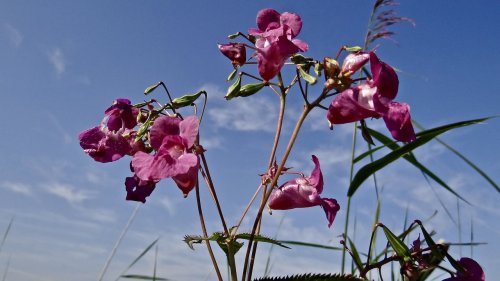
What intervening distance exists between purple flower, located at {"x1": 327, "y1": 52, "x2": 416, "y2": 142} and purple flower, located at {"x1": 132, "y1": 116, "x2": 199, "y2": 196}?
36cm

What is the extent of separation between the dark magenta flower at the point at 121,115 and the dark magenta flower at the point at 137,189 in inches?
6.0

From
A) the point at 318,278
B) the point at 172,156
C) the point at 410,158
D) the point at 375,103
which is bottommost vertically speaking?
the point at 318,278

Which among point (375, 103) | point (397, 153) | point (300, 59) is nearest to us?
point (375, 103)

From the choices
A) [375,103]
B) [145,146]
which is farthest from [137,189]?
[375,103]

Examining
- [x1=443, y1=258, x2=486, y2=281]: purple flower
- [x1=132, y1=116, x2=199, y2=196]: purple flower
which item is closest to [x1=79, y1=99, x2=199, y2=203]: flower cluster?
[x1=132, y1=116, x2=199, y2=196]: purple flower

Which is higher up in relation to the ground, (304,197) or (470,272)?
(304,197)

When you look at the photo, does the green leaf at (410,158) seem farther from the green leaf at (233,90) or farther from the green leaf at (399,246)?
the green leaf at (233,90)

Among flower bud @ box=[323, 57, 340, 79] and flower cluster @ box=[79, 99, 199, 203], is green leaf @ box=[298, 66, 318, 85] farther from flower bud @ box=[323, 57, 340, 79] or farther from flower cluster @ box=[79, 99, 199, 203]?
flower cluster @ box=[79, 99, 199, 203]

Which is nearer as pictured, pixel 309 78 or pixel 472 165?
pixel 309 78

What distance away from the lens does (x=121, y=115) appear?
5.28 ft

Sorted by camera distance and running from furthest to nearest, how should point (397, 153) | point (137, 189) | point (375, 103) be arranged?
point (397, 153) → point (137, 189) → point (375, 103)

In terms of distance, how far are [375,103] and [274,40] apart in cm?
32

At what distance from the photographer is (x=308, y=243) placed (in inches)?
83.8

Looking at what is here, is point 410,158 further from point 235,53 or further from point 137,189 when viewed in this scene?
point 137,189
